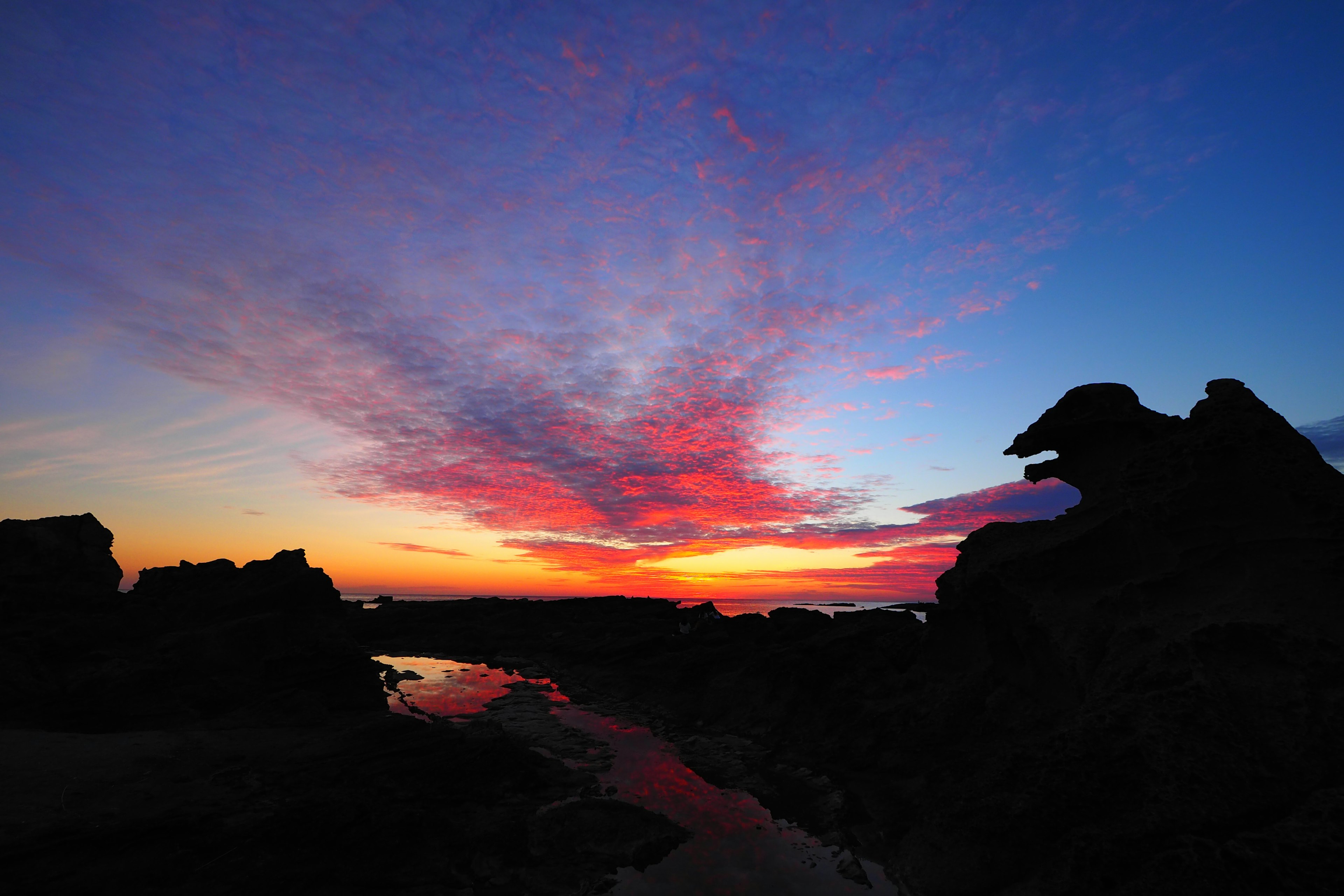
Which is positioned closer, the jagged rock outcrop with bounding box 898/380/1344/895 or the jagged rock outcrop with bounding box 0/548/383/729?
the jagged rock outcrop with bounding box 898/380/1344/895

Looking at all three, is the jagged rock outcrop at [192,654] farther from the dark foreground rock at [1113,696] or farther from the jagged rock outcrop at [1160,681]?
the jagged rock outcrop at [1160,681]

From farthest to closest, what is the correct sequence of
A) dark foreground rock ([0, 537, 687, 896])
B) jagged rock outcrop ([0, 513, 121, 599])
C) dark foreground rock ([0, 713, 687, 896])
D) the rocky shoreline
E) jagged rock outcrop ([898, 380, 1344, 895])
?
1. jagged rock outcrop ([0, 513, 121, 599])
2. dark foreground rock ([0, 537, 687, 896])
3. dark foreground rock ([0, 713, 687, 896])
4. the rocky shoreline
5. jagged rock outcrop ([898, 380, 1344, 895])

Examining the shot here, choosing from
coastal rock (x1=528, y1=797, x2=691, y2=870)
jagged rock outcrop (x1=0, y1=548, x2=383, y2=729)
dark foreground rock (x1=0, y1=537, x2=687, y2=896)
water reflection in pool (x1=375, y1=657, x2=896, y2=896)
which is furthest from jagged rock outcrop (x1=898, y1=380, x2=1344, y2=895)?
jagged rock outcrop (x1=0, y1=548, x2=383, y2=729)

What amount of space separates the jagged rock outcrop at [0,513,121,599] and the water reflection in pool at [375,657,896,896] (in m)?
20.9

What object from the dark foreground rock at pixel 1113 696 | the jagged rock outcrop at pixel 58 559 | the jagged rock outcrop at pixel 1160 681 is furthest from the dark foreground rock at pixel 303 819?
the jagged rock outcrop at pixel 58 559

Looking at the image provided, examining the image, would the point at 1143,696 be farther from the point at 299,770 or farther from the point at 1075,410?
the point at 299,770

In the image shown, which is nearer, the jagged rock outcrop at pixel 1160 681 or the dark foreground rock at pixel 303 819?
the jagged rock outcrop at pixel 1160 681

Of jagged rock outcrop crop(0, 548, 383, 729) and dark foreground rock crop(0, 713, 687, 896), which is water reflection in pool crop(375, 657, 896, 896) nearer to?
dark foreground rock crop(0, 713, 687, 896)

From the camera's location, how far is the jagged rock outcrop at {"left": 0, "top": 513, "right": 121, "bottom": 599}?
21594 millimetres

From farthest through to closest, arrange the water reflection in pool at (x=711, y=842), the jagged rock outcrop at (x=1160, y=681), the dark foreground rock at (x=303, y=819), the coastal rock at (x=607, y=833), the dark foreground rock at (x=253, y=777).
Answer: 1. the coastal rock at (x=607, y=833)
2. the water reflection in pool at (x=711, y=842)
3. the dark foreground rock at (x=253, y=777)
4. the dark foreground rock at (x=303, y=819)
5. the jagged rock outcrop at (x=1160, y=681)

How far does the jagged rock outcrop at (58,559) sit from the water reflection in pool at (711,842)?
822 inches

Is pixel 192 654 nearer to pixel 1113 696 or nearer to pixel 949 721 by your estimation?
pixel 949 721

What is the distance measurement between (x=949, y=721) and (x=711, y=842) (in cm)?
867

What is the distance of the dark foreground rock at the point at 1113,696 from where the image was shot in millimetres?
8805
